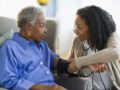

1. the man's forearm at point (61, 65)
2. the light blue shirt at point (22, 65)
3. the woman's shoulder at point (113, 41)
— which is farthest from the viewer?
the man's forearm at point (61, 65)

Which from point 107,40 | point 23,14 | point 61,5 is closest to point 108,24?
point 107,40

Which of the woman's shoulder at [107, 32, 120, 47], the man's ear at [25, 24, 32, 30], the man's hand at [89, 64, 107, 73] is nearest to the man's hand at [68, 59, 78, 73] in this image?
the man's hand at [89, 64, 107, 73]

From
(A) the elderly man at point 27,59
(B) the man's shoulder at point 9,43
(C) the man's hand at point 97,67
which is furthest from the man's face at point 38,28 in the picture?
(C) the man's hand at point 97,67

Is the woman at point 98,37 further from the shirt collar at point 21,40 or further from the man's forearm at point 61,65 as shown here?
the shirt collar at point 21,40

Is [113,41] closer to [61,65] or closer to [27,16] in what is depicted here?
[61,65]

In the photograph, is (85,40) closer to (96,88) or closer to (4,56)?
(96,88)

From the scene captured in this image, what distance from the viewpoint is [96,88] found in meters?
1.92

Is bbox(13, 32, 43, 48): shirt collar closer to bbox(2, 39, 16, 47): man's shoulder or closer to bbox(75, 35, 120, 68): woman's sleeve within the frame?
bbox(2, 39, 16, 47): man's shoulder

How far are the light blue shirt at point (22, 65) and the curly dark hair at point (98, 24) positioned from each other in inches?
16.1

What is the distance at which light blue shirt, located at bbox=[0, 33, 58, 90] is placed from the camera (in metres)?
1.61

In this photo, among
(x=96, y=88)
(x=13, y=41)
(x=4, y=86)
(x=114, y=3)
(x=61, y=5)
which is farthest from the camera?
(x=61, y=5)

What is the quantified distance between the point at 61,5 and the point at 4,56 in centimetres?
342

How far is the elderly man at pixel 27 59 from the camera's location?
1.62 m

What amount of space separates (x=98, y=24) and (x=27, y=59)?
1.84ft
